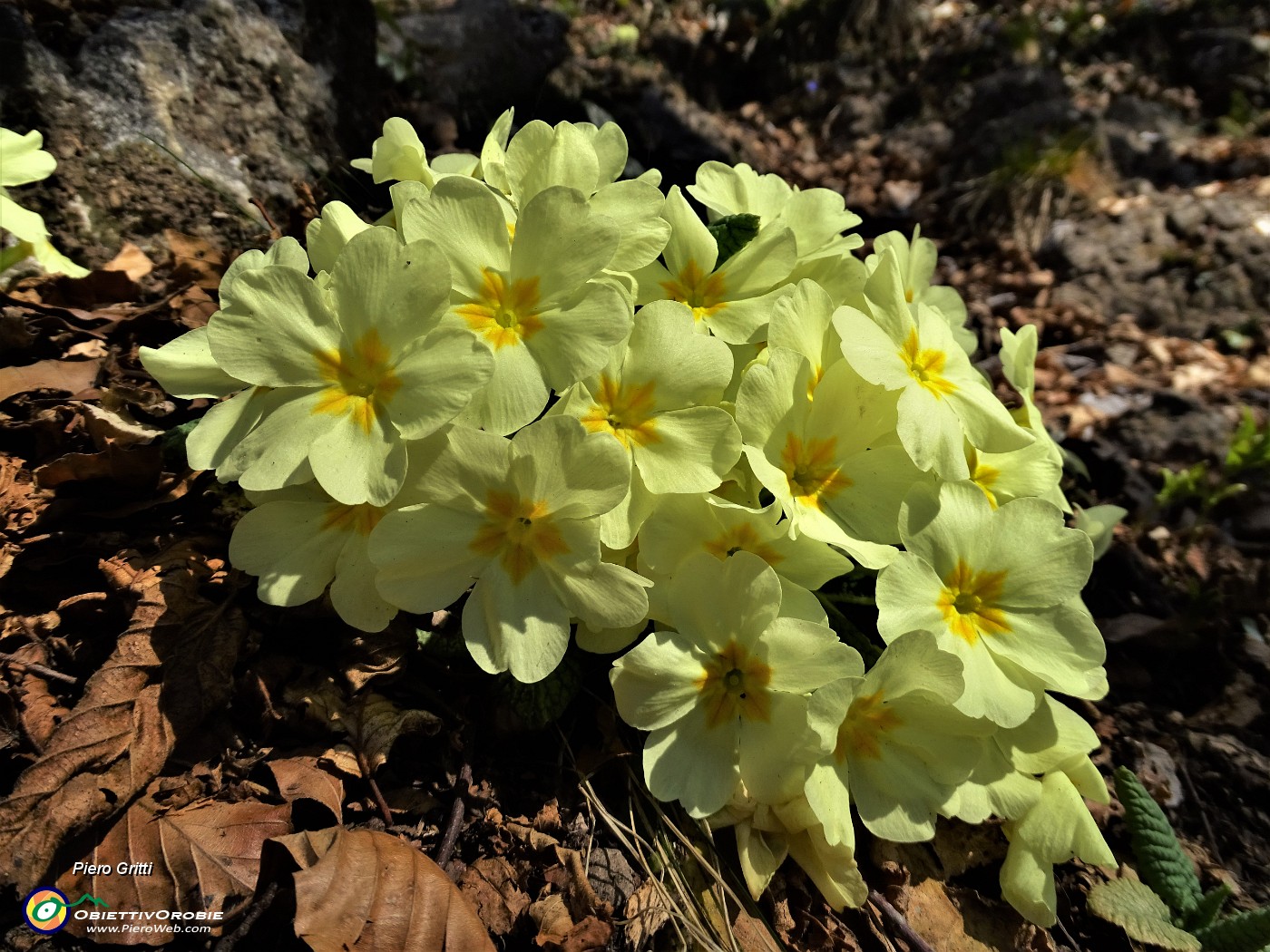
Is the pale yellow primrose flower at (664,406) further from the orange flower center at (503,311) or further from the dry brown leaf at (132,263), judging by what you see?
the dry brown leaf at (132,263)

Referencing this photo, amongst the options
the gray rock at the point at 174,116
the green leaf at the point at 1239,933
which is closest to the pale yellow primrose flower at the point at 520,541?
the green leaf at the point at 1239,933

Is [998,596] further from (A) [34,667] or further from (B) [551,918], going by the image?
(A) [34,667]

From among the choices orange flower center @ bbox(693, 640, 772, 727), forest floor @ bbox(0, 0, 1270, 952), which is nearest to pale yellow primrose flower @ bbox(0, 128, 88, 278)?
forest floor @ bbox(0, 0, 1270, 952)

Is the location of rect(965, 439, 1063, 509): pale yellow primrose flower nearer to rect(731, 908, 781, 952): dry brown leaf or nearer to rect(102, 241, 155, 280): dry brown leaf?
rect(731, 908, 781, 952): dry brown leaf

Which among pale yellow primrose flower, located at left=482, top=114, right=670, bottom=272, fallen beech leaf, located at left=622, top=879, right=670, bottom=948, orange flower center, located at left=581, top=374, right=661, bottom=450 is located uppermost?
pale yellow primrose flower, located at left=482, top=114, right=670, bottom=272

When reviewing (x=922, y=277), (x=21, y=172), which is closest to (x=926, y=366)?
(x=922, y=277)
